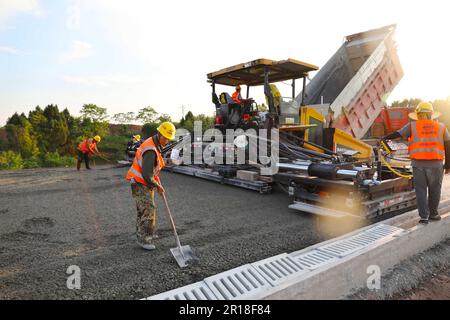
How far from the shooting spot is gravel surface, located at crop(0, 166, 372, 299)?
2.58 meters

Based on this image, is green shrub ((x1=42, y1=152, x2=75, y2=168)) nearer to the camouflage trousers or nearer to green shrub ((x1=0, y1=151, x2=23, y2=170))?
green shrub ((x1=0, y1=151, x2=23, y2=170))

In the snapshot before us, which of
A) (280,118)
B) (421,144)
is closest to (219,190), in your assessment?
(280,118)

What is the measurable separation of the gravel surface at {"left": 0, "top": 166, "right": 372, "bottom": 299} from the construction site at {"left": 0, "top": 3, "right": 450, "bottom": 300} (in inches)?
0.7

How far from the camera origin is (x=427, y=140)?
12.0 feet

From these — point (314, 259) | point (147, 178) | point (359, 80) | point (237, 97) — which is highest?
point (359, 80)

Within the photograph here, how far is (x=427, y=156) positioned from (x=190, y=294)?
3.30 meters

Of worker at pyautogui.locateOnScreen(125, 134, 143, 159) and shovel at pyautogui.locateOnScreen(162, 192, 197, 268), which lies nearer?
shovel at pyautogui.locateOnScreen(162, 192, 197, 268)

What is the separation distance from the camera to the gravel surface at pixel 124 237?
102 inches

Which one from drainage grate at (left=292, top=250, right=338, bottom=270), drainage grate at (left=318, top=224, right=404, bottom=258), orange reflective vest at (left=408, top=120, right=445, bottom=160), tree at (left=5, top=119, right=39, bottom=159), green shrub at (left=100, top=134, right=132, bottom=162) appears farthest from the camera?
tree at (left=5, top=119, right=39, bottom=159)

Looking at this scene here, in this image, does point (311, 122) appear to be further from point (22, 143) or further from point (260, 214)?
point (22, 143)

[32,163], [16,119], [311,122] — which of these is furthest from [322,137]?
[16,119]

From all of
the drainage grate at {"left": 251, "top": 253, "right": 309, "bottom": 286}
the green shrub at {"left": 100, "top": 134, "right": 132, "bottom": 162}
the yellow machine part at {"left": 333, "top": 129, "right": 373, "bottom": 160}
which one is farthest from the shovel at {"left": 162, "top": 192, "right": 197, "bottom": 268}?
the green shrub at {"left": 100, "top": 134, "right": 132, "bottom": 162}
